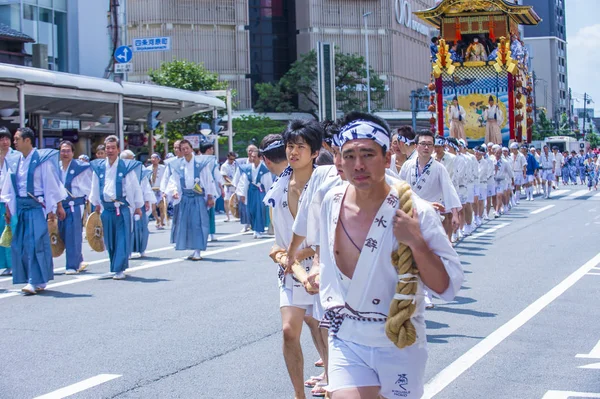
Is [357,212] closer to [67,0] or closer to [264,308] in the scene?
[264,308]

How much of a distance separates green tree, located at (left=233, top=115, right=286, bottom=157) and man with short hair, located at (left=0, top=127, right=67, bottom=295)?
1542 inches

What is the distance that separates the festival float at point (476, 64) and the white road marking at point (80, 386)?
25.7 metres

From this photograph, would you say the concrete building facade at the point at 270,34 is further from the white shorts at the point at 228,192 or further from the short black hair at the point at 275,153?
the short black hair at the point at 275,153

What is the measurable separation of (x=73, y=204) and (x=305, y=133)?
28.1 feet

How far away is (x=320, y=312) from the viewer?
18.7 ft

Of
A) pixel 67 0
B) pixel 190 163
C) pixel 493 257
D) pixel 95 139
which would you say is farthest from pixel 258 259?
pixel 67 0

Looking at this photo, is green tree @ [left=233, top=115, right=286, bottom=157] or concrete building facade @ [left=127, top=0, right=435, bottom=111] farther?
concrete building facade @ [left=127, top=0, right=435, bottom=111]

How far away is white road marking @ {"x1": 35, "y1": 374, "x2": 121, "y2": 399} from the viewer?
6.55 m

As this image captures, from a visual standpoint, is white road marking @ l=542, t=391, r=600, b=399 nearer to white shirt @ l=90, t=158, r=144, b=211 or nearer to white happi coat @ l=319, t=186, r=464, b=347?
white happi coat @ l=319, t=186, r=464, b=347

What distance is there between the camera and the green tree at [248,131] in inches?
2028

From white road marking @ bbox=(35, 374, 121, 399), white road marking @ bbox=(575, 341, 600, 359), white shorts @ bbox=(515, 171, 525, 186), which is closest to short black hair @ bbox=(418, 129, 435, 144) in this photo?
white road marking @ bbox=(575, 341, 600, 359)

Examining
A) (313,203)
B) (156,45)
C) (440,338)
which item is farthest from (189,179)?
(156,45)

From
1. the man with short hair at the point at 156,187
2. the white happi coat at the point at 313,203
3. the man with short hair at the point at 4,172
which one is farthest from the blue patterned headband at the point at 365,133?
the man with short hair at the point at 156,187

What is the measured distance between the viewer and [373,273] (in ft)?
13.0
